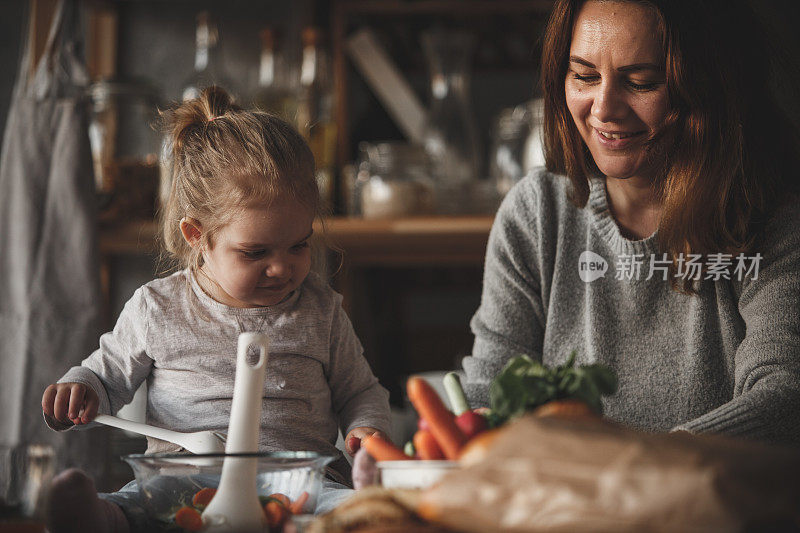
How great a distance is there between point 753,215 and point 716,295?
0.41ft

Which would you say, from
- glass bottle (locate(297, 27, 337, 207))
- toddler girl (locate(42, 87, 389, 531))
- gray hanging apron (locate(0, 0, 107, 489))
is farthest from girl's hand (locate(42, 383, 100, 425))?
glass bottle (locate(297, 27, 337, 207))

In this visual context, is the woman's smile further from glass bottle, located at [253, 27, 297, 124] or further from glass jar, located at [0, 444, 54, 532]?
glass bottle, located at [253, 27, 297, 124]

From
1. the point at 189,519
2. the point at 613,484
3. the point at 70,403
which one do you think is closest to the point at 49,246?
the point at 70,403

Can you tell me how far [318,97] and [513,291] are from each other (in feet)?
3.21

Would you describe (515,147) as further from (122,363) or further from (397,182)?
(122,363)

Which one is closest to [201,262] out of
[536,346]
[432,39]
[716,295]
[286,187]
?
[286,187]

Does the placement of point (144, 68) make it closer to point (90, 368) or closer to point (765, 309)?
point (90, 368)

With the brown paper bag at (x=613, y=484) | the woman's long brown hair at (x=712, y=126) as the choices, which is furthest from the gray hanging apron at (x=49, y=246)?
the brown paper bag at (x=613, y=484)

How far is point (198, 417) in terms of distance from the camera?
1.09 m

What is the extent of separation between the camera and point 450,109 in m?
2.09

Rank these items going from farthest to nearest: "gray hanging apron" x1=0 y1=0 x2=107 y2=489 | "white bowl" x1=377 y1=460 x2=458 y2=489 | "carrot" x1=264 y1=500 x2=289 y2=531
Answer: "gray hanging apron" x1=0 y1=0 x2=107 y2=489, "carrot" x1=264 y1=500 x2=289 y2=531, "white bowl" x1=377 y1=460 x2=458 y2=489

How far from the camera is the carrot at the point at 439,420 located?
0.65 m

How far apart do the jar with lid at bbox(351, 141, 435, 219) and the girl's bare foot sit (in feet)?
4.13

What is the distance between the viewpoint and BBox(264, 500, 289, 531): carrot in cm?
72
